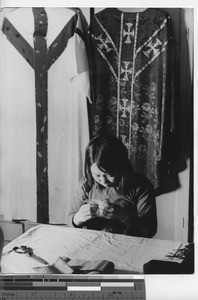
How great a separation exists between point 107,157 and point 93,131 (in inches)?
4.1

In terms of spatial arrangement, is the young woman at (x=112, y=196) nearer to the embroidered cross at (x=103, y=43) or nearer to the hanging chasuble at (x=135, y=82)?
the hanging chasuble at (x=135, y=82)

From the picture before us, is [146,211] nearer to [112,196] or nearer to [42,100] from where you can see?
[112,196]

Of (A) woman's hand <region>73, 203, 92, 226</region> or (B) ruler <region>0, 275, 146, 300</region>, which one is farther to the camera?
(A) woman's hand <region>73, 203, 92, 226</region>

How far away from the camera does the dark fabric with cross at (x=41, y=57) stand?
5.36 ft

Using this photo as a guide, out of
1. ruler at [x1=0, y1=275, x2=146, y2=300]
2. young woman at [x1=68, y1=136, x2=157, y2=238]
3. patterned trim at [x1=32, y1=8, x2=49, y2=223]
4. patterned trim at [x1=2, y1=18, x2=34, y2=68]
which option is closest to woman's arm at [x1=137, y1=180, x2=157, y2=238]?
young woman at [x1=68, y1=136, x2=157, y2=238]

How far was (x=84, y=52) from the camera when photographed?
1637mm

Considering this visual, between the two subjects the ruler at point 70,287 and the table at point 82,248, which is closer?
the ruler at point 70,287

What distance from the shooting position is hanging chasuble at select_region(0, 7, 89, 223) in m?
1.63

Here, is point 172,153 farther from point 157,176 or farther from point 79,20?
point 79,20

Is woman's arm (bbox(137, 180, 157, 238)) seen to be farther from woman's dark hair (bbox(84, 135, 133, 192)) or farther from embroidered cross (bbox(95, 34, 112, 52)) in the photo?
embroidered cross (bbox(95, 34, 112, 52))

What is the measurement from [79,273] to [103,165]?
0.38 metres

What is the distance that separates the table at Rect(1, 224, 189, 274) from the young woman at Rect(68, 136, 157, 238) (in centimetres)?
3

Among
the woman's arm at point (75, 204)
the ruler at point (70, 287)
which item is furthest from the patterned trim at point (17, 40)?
the ruler at point (70, 287)

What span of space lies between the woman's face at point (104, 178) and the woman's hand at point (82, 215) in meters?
0.09
